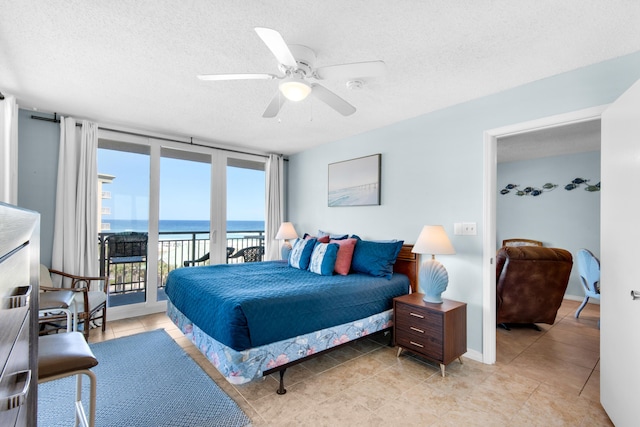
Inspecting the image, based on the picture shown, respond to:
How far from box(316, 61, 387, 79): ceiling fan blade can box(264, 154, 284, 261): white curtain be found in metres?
3.45

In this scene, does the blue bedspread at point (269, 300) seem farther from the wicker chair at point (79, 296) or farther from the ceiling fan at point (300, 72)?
the ceiling fan at point (300, 72)

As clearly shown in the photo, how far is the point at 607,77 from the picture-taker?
2.22 m

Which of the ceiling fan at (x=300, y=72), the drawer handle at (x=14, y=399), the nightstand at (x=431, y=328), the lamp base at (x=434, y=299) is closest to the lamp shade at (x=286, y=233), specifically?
the nightstand at (x=431, y=328)

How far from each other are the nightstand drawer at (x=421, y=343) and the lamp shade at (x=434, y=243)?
75 centimetres

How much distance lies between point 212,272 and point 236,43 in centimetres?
222

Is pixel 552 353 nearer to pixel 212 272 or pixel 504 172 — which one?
pixel 212 272

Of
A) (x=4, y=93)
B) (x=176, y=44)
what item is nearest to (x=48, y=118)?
(x=4, y=93)

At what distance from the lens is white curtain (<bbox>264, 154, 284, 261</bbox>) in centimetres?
523

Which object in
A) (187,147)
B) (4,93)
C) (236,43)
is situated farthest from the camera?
(187,147)

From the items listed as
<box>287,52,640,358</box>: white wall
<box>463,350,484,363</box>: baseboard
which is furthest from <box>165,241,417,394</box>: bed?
<box>463,350,484,363</box>: baseboard

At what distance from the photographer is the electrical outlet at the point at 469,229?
2896mm

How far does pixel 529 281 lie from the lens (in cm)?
336

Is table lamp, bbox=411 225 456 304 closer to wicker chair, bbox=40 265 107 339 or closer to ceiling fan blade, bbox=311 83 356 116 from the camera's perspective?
ceiling fan blade, bbox=311 83 356 116

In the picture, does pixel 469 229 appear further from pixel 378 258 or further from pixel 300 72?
pixel 300 72
